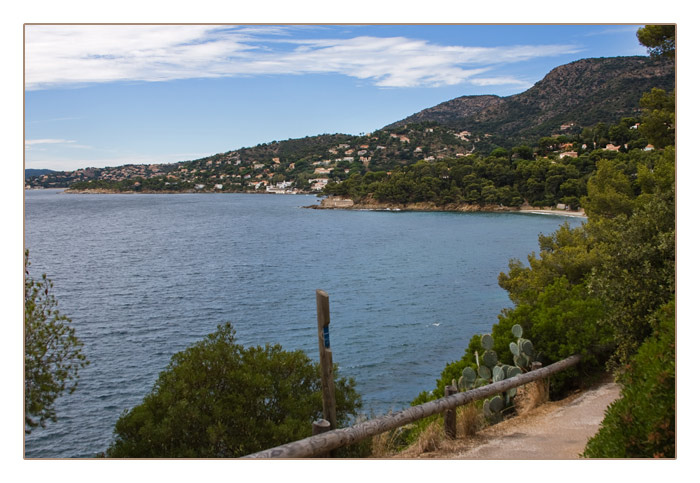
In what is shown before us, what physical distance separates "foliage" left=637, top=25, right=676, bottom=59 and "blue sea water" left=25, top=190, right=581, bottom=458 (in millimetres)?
5817

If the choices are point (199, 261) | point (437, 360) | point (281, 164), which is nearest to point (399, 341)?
point (437, 360)

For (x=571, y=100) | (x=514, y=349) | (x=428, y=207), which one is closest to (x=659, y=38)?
(x=514, y=349)

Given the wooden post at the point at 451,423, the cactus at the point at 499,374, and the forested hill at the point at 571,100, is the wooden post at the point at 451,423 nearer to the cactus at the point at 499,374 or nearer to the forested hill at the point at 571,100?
the cactus at the point at 499,374

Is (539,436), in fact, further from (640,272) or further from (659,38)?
(659,38)

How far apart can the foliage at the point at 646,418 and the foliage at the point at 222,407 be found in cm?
275

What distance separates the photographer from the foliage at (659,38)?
16.2 feet

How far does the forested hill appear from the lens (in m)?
8.72

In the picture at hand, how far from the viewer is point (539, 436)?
464 cm

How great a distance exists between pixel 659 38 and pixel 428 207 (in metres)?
72.3

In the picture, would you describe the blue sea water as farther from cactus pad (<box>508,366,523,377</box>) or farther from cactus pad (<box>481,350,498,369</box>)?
cactus pad (<box>481,350,498,369</box>)

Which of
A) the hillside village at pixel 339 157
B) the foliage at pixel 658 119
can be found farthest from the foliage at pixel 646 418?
the hillside village at pixel 339 157

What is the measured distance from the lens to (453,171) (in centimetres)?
7150
